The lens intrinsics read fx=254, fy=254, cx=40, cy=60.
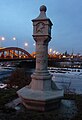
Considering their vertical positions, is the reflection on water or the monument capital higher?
the monument capital

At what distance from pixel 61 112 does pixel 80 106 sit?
1.06m

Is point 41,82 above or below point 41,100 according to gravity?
above

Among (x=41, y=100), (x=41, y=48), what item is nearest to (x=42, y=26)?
(x=41, y=48)

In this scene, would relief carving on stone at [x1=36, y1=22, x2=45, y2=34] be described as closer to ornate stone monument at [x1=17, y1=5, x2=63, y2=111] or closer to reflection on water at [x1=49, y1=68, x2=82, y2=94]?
ornate stone monument at [x1=17, y1=5, x2=63, y2=111]

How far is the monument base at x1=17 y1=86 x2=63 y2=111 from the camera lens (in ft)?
26.6

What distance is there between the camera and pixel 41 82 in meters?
8.89

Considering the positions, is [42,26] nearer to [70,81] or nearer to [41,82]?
[41,82]

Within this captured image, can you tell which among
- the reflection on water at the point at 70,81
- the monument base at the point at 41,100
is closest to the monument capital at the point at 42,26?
the monument base at the point at 41,100

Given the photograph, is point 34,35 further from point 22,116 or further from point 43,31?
point 22,116

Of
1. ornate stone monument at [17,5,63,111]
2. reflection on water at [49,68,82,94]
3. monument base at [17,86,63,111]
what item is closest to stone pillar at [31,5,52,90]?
ornate stone monument at [17,5,63,111]

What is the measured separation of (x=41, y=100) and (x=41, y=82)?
1.00m

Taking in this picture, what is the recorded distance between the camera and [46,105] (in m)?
8.24

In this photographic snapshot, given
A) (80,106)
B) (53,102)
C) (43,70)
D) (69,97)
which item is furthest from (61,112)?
(69,97)

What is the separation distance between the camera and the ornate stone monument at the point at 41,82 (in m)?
8.28
